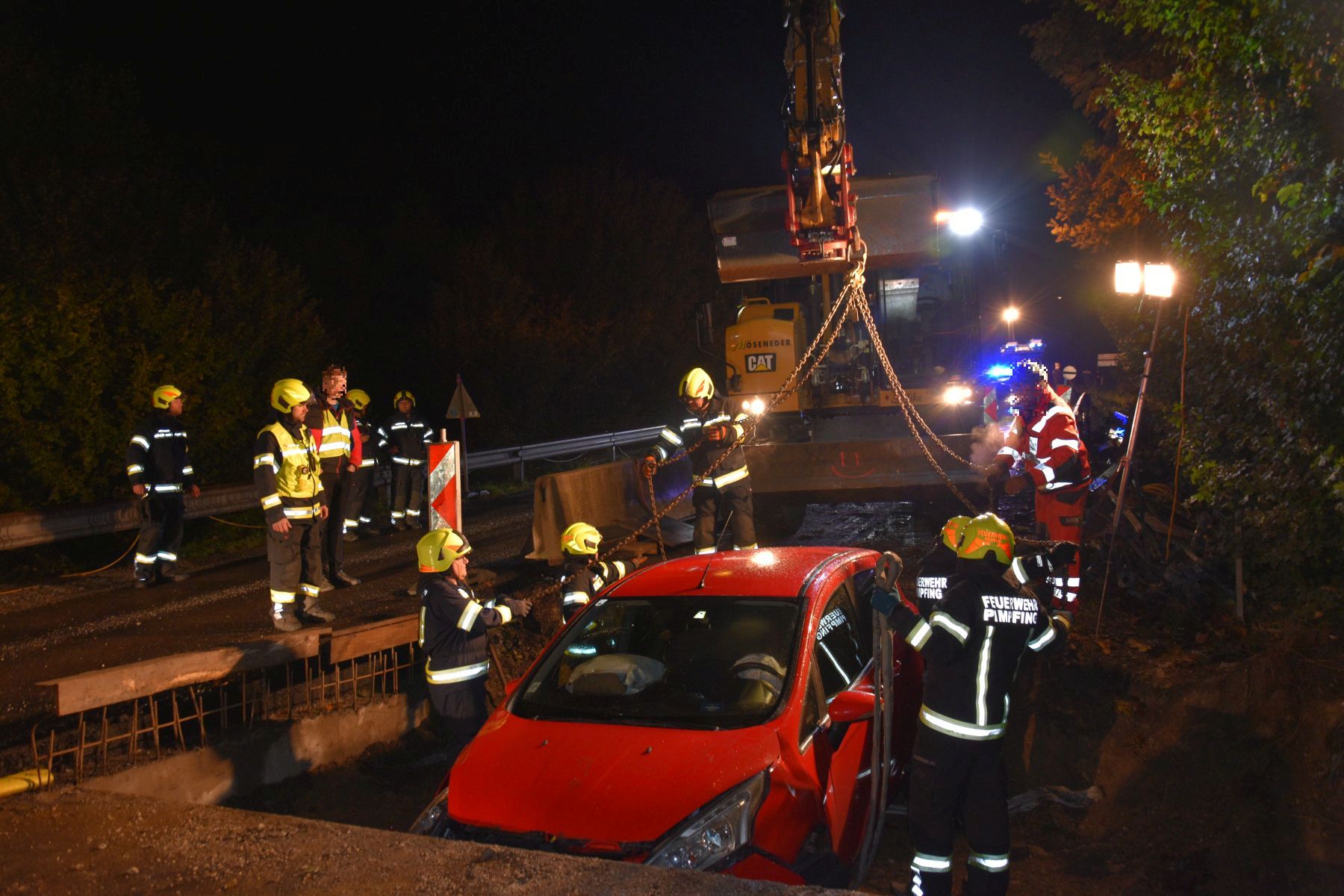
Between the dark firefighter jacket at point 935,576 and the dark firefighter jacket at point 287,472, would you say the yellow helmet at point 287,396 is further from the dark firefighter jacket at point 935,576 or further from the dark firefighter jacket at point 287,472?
the dark firefighter jacket at point 935,576

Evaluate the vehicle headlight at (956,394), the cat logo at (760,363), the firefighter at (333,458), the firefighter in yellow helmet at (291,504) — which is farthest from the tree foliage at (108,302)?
the vehicle headlight at (956,394)

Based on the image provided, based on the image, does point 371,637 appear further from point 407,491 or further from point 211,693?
point 407,491

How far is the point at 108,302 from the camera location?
39.4ft

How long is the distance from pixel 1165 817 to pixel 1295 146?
11.8ft

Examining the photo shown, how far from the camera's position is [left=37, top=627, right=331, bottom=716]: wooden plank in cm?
477

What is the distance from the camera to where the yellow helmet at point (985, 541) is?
412 centimetres

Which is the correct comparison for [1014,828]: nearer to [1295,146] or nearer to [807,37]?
[1295,146]

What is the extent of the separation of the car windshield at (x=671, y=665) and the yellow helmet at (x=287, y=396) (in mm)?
4051

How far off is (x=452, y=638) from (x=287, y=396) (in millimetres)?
3409

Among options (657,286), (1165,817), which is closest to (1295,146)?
(1165,817)

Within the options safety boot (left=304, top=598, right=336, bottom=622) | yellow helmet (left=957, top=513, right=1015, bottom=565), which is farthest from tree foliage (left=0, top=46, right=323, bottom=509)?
yellow helmet (left=957, top=513, right=1015, bottom=565)

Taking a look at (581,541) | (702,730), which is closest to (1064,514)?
(581,541)

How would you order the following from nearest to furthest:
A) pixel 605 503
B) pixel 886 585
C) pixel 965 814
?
pixel 965 814
pixel 886 585
pixel 605 503

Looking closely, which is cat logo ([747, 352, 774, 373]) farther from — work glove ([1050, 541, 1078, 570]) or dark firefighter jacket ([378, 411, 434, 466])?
work glove ([1050, 541, 1078, 570])
